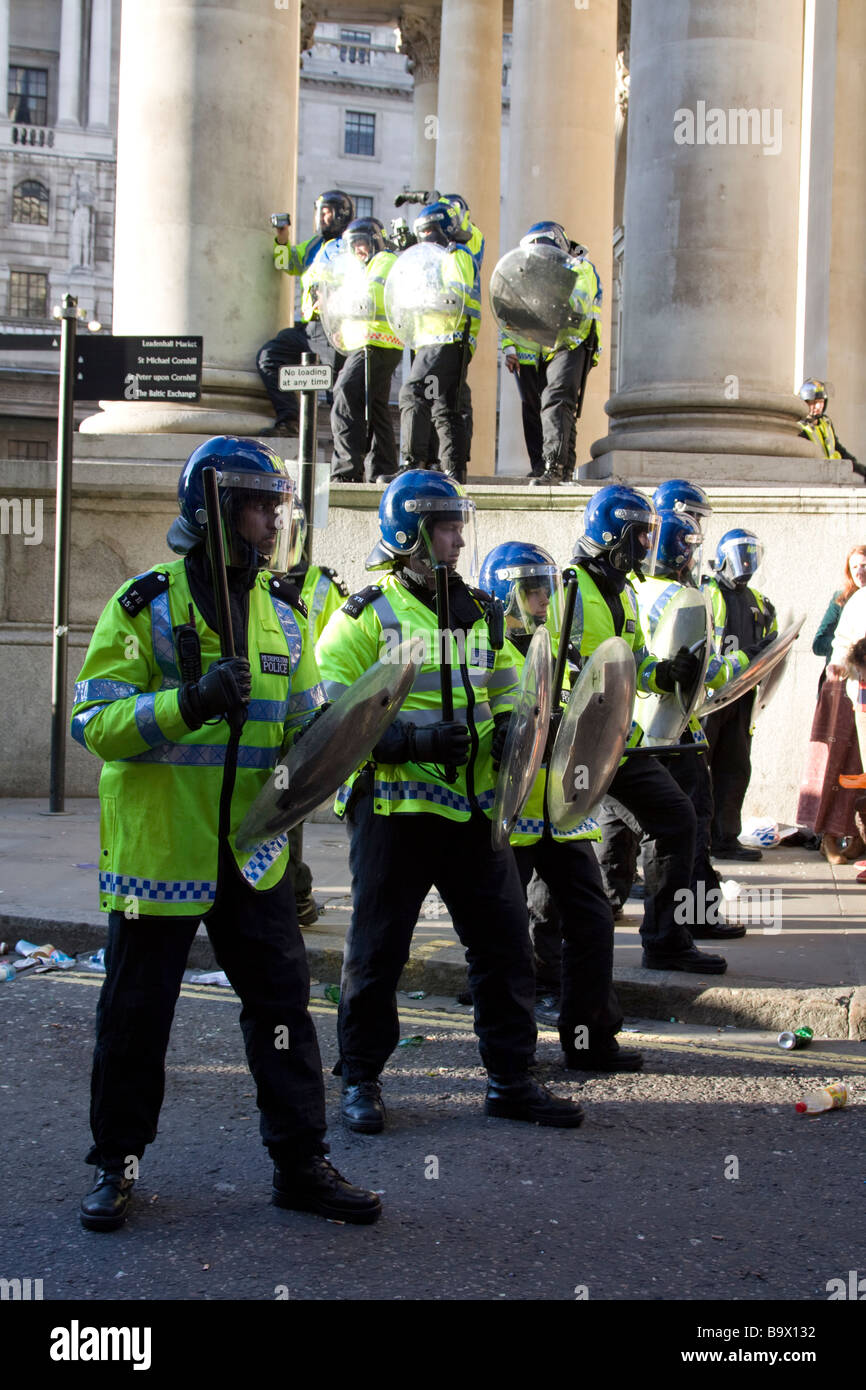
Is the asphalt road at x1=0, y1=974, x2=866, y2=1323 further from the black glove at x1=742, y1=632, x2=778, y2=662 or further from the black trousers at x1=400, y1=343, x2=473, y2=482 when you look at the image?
the black trousers at x1=400, y1=343, x2=473, y2=482

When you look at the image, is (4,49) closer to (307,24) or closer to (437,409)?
(307,24)

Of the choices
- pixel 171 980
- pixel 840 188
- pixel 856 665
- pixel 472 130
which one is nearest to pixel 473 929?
pixel 171 980

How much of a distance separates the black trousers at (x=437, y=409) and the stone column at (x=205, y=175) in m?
1.30

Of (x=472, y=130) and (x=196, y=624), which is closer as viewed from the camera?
(x=196, y=624)

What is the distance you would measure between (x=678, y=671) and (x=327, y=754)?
9.03 feet

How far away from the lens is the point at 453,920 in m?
4.88

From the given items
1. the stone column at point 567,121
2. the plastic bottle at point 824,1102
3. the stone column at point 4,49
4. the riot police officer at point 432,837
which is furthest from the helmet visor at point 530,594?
the stone column at point 4,49

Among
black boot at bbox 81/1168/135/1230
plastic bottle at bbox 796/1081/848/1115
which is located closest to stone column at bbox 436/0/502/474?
plastic bottle at bbox 796/1081/848/1115

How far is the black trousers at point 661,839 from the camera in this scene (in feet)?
20.7

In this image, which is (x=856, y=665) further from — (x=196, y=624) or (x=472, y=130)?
(x=472, y=130)

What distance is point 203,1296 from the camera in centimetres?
350

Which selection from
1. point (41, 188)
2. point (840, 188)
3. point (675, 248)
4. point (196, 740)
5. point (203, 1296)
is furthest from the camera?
point (41, 188)

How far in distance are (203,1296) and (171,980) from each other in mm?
823

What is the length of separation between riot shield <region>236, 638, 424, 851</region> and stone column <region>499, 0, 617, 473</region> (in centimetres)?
1246
